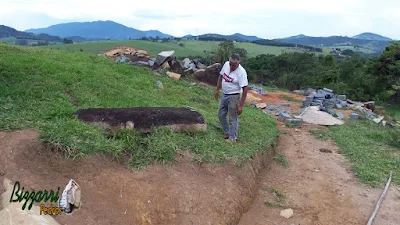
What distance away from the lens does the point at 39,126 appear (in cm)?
493

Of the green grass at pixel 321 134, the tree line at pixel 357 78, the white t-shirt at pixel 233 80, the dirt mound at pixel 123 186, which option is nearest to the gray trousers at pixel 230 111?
the white t-shirt at pixel 233 80

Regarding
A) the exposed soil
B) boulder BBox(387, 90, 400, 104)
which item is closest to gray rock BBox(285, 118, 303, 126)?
the exposed soil

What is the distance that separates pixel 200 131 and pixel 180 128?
0.40 m

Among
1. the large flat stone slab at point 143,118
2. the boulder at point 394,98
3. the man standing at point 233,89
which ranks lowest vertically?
the boulder at point 394,98

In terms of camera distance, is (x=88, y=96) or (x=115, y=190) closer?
(x=115, y=190)

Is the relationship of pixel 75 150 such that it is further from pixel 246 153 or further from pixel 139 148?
pixel 246 153

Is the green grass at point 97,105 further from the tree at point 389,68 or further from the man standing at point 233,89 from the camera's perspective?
the tree at point 389,68

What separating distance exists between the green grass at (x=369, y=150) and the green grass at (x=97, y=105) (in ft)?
5.72

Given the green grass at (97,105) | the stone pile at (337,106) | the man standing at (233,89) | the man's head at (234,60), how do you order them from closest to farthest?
the green grass at (97,105)
the man's head at (234,60)
the man standing at (233,89)
the stone pile at (337,106)

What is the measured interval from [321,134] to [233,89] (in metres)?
4.25

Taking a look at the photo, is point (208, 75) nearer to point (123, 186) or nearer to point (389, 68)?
point (123, 186)

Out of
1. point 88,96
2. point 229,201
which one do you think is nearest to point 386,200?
point 229,201

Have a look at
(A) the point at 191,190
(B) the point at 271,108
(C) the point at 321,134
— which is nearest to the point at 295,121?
(C) the point at 321,134

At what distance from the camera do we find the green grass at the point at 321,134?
9008mm
